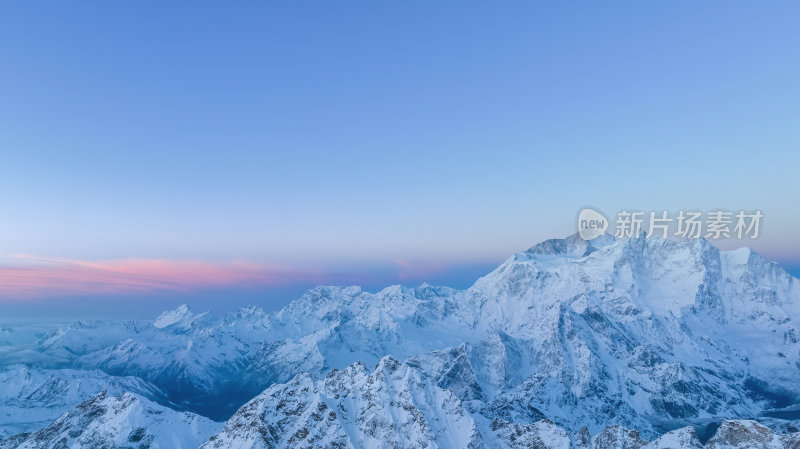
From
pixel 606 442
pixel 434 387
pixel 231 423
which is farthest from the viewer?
pixel 434 387

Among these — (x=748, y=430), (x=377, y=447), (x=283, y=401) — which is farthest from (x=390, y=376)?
(x=748, y=430)

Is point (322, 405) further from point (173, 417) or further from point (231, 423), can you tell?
point (173, 417)

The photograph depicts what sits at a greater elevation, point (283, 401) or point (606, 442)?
point (283, 401)

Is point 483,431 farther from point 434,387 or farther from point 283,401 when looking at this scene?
point 283,401

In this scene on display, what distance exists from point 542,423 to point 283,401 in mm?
95730

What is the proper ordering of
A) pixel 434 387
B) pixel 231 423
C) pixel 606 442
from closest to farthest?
pixel 231 423, pixel 606 442, pixel 434 387

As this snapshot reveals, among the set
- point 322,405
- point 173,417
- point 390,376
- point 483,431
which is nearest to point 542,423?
point 483,431

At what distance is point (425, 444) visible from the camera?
15662cm

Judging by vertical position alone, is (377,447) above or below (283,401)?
below

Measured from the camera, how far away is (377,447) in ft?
519

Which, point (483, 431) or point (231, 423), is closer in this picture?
point (231, 423)

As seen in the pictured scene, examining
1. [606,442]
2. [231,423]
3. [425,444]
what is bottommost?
[606,442]

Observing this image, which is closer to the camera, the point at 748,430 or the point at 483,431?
the point at 748,430

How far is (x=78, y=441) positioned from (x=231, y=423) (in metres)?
57.1
